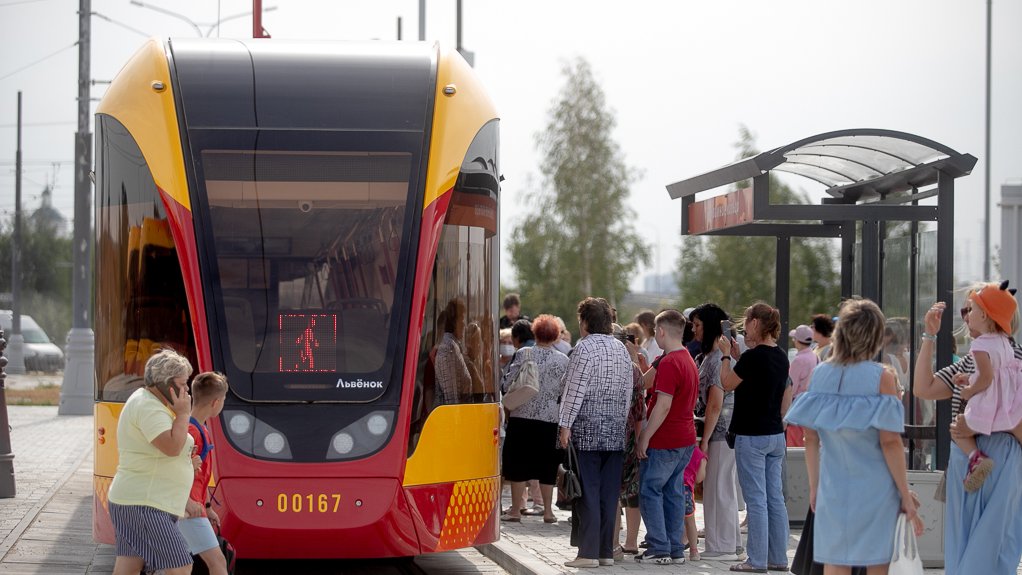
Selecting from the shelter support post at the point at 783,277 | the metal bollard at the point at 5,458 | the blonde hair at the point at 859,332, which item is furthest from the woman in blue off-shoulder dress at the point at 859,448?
the metal bollard at the point at 5,458

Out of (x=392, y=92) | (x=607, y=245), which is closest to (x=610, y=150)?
(x=607, y=245)

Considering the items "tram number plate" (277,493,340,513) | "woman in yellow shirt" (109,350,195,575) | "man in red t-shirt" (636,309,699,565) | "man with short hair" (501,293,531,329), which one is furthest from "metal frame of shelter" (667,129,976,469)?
"woman in yellow shirt" (109,350,195,575)

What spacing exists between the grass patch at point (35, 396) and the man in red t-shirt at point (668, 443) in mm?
21253

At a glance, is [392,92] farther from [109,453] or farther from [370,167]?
[109,453]

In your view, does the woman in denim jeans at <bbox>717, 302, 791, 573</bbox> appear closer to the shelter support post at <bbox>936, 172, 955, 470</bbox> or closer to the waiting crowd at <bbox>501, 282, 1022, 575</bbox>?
the waiting crowd at <bbox>501, 282, 1022, 575</bbox>

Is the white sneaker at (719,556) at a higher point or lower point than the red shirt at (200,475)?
lower

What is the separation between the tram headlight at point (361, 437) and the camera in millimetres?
8047

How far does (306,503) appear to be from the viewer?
799cm

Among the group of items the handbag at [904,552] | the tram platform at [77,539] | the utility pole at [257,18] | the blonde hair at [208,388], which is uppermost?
the utility pole at [257,18]

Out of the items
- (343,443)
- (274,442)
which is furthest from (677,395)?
(274,442)

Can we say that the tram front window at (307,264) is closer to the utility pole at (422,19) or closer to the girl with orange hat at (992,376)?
the girl with orange hat at (992,376)

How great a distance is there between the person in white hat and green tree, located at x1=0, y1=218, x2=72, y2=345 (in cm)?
5713

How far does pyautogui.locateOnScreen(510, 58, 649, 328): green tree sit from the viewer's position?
55.3 meters

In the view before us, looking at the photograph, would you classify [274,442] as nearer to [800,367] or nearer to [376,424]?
[376,424]
